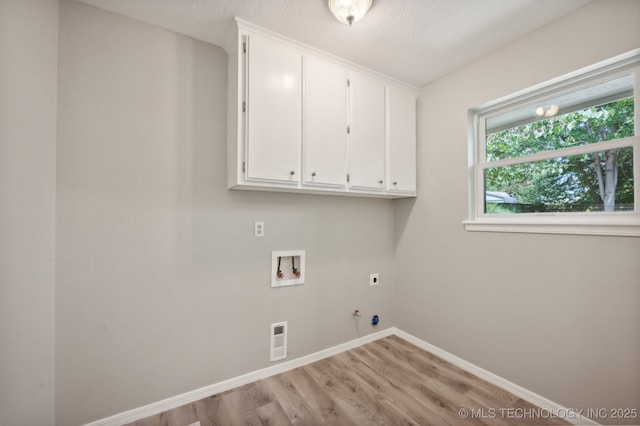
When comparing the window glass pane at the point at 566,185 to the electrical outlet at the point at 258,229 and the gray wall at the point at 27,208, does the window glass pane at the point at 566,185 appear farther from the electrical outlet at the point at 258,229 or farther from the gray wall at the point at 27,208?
the gray wall at the point at 27,208

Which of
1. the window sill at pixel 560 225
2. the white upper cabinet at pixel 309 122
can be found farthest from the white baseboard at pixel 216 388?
the window sill at pixel 560 225

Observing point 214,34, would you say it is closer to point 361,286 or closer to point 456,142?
point 456,142

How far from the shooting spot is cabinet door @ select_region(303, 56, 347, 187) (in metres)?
1.86

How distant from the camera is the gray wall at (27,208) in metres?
1.04

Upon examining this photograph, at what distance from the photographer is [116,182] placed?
154 cm

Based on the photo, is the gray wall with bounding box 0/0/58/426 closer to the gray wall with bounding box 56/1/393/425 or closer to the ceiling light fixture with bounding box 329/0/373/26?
the gray wall with bounding box 56/1/393/425

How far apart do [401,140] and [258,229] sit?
1.47 meters

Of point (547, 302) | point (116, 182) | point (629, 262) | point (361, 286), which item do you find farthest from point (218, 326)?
point (629, 262)

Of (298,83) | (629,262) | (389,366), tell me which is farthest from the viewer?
(389,366)

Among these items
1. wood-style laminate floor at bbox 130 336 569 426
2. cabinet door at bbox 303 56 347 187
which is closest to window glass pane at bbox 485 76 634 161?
cabinet door at bbox 303 56 347 187

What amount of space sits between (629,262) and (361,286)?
1724 mm

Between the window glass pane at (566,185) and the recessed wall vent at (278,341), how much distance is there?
190 cm

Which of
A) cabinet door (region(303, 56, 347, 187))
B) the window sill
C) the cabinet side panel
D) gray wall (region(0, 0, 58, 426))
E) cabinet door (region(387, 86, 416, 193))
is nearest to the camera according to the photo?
gray wall (region(0, 0, 58, 426))

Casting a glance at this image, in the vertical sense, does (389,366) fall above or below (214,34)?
below
